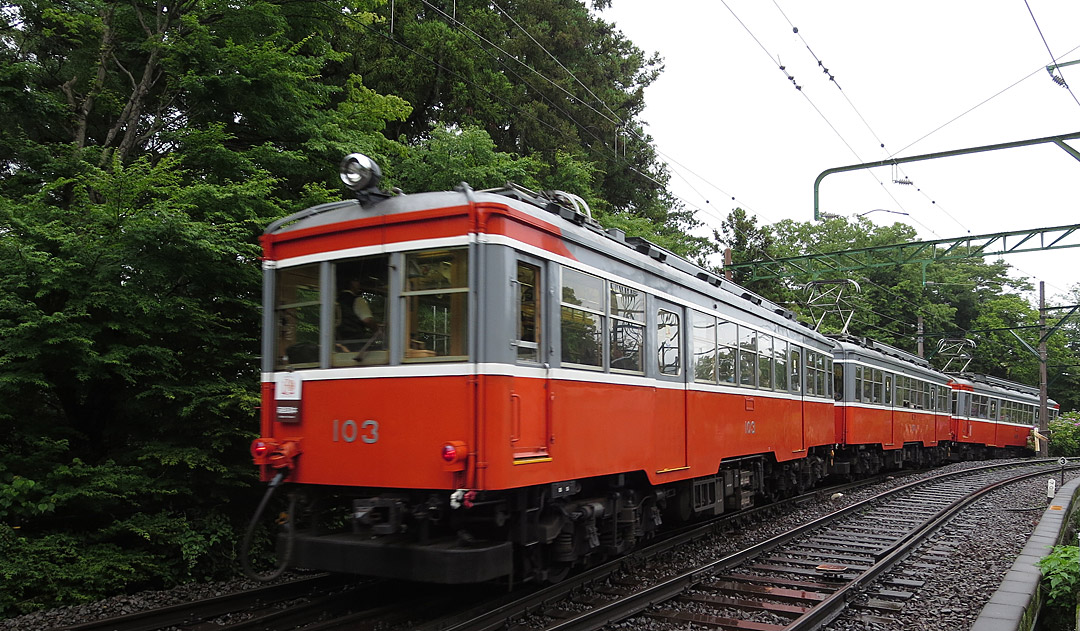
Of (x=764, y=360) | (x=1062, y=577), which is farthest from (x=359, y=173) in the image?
(x=764, y=360)

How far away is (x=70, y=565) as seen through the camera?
663cm

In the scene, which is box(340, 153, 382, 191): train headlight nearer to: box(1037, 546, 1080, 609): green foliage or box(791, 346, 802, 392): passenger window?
box(1037, 546, 1080, 609): green foliage

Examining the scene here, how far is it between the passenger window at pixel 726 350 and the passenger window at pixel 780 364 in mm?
1781

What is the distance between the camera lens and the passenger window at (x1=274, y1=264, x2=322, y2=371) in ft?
20.4

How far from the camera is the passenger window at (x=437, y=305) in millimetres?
5543

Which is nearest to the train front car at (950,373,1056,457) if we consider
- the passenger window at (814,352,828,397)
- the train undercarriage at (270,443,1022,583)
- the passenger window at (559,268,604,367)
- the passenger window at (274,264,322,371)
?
the passenger window at (814,352,828,397)

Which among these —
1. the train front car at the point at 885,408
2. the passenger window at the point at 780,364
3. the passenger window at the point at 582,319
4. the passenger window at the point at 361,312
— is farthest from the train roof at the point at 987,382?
the passenger window at the point at 361,312

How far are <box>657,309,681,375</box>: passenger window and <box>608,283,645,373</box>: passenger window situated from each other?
44cm

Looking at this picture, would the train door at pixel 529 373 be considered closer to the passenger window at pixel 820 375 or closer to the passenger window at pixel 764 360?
the passenger window at pixel 764 360

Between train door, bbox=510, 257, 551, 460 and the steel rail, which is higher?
train door, bbox=510, 257, 551, 460

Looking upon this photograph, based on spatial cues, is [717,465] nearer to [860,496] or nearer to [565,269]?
[565,269]

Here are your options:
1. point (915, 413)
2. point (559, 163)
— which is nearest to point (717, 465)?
point (559, 163)

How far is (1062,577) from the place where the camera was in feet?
21.3

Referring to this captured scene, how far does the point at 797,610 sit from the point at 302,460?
13.9 feet
